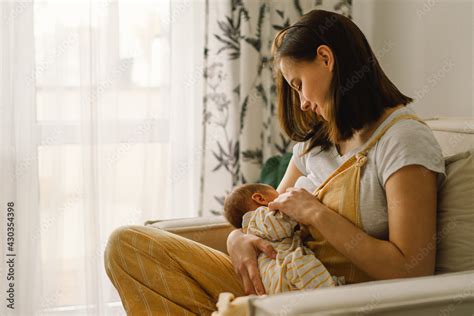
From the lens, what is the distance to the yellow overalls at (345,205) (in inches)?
61.3

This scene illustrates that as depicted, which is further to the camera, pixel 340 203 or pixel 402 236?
pixel 340 203

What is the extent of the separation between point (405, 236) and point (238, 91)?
5.35 ft

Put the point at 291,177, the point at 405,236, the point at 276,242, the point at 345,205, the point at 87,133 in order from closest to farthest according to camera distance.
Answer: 1. the point at 405,236
2. the point at 345,205
3. the point at 276,242
4. the point at 291,177
5. the point at 87,133

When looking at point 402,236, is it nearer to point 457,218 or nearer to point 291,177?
point 457,218

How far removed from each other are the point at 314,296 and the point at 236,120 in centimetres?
184

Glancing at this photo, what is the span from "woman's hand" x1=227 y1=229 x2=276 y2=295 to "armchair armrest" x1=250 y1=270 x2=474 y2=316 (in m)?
0.43

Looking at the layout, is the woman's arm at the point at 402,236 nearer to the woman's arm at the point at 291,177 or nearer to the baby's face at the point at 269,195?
the baby's face at the point at 269,195

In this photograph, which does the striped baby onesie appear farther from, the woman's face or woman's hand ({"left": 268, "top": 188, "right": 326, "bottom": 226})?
the woman's face

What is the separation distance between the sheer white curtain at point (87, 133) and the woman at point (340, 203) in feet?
3.86

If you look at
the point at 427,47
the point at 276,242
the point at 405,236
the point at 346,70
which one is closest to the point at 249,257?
the point at 276,242

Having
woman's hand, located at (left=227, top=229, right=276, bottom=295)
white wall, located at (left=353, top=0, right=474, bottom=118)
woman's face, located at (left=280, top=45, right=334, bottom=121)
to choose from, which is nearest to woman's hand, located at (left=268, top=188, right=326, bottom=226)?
woman's hand, located at (left=227, top=229, right=276, bottom=295)

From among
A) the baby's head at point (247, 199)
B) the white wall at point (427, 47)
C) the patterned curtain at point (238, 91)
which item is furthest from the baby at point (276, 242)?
the patterned curtain at point (238, 91)

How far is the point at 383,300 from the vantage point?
45.9 inches

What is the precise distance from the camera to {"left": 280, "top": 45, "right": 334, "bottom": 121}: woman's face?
1613 mm
